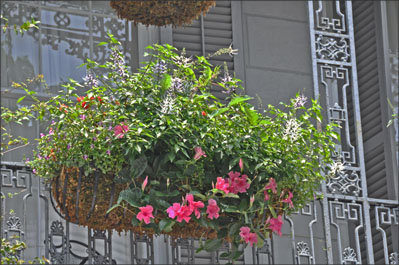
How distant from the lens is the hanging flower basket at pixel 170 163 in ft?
19.9

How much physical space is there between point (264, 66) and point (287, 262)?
132cm

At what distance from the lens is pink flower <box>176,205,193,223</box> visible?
5.97m

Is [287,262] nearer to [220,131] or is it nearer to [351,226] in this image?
[351,226]

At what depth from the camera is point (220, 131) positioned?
6250mm

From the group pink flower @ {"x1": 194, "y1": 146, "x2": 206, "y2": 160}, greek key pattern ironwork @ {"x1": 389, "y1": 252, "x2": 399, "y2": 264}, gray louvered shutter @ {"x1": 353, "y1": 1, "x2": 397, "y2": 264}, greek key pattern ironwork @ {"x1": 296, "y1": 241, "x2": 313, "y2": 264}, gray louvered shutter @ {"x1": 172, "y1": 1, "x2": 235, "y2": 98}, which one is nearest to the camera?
pink flower @ {"x1": 194, "y1": 146, "x2": 206, "y2": 160}

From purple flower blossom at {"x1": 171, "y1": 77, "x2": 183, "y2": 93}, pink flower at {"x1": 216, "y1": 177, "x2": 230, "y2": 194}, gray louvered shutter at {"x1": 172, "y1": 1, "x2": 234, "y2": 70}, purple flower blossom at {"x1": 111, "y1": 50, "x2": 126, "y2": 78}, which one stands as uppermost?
gray louvered shutter at {"x1": 172, "y1": 1, "x2": 234, "y2": 70}

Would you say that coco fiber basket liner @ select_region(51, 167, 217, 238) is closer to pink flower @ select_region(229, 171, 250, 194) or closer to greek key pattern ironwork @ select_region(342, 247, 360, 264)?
pink flower @ select_region(229, 171, 250, 194)

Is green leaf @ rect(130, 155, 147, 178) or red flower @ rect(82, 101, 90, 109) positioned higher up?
red flower @ rect(82, 101, 90, 109)

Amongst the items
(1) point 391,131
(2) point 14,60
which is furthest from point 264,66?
(2) point 14,60

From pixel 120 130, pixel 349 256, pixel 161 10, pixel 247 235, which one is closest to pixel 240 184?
pixel 247 235

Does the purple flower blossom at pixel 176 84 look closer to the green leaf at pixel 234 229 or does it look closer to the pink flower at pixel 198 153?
the pink flower at pixel 198 153

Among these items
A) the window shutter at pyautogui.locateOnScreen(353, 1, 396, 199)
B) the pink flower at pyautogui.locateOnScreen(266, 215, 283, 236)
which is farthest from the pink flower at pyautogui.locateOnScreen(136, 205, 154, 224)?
the window shutter at pyautogui.locateOnScreen(353, 1, 396, 199)

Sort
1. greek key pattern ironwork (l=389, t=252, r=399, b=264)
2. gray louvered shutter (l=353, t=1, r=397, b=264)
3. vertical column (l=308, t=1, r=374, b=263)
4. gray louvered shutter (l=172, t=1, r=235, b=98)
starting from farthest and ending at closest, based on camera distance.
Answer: gray louvered shutter (l=353, t=1, r=397, b=264), gray louvered shutter (l=172, t=1, r=235, b=98), greek key pattern ironwork (l=389, t=252, r=399, b=264), vertical column (l=308, t=1, r=374, b=263)

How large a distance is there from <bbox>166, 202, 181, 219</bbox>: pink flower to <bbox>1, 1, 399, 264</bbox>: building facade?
1063 millimetres
